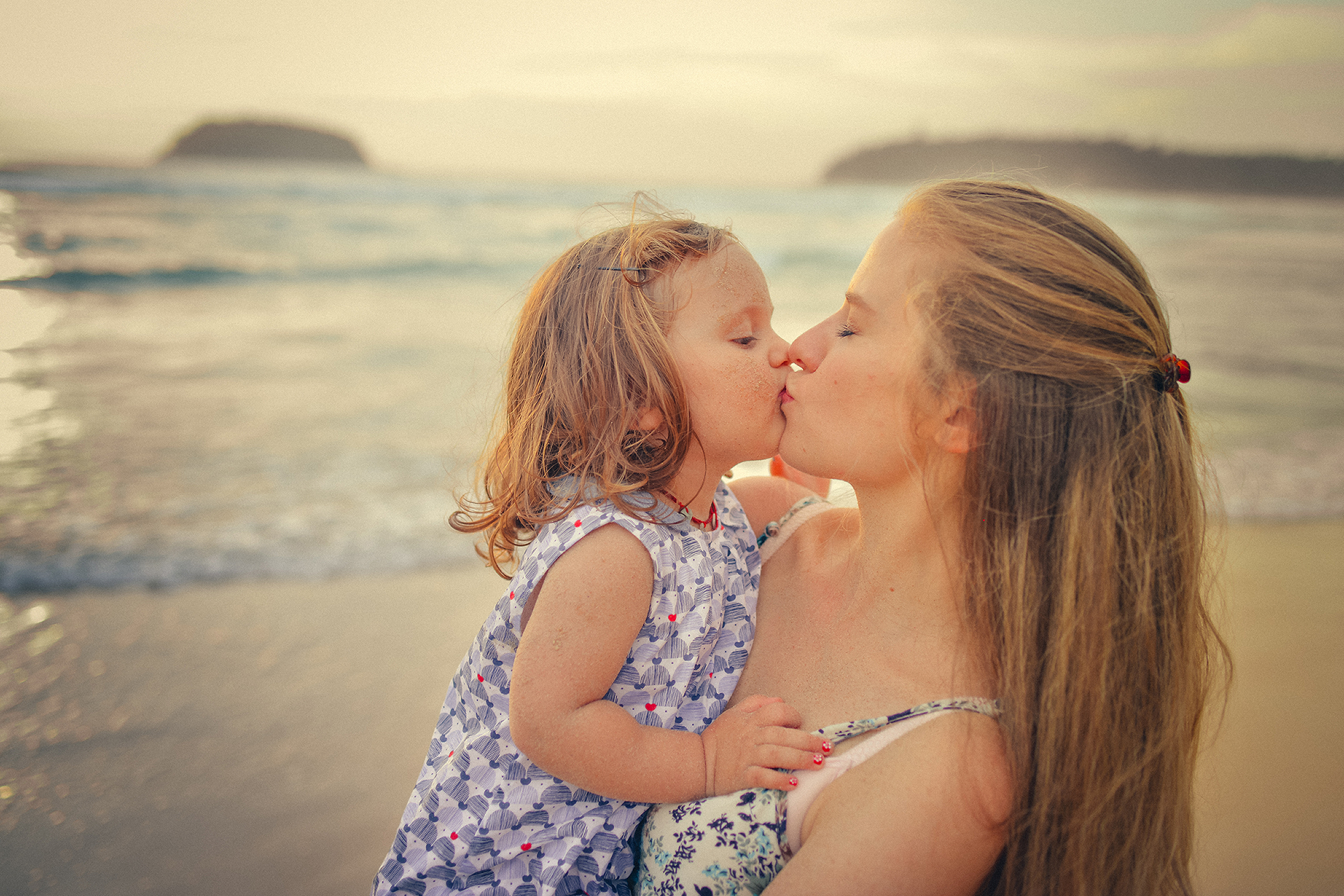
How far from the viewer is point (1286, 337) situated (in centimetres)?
954

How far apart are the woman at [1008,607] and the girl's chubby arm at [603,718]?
0.22 feet

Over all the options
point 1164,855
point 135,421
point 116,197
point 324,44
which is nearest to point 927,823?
point 1164,855

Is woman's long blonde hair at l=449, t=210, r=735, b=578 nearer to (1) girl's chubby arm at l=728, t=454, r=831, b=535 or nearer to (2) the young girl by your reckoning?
(2) the young girl

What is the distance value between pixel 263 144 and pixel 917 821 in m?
20.9

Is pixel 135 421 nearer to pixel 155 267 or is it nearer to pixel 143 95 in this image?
pixel 155 267

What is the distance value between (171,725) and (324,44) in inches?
572

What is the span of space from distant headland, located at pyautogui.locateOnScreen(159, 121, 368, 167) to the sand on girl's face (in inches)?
623

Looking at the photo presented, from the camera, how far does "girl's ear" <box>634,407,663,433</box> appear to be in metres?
1.85

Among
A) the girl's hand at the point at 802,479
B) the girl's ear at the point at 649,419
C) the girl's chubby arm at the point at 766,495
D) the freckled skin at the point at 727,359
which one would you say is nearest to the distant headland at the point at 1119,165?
the girl's hand at the point at 802,479

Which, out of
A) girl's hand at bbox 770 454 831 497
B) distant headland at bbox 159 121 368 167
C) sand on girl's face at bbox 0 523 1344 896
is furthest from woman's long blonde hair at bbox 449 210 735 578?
distant headland at bbox 159 121 368 167

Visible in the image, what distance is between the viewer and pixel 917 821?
4.34ft

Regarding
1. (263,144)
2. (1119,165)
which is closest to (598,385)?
(1119,165)

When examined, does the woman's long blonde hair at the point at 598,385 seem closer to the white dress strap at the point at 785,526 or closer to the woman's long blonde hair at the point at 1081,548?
the white dress strap at the point at 785,526

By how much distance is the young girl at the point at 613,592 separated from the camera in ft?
5.17
